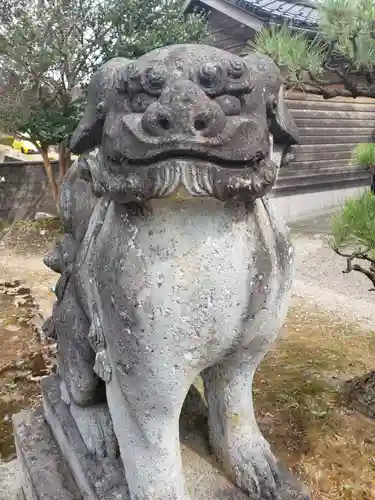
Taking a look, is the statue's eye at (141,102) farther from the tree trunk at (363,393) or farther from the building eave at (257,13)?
the building eave at (257,13)

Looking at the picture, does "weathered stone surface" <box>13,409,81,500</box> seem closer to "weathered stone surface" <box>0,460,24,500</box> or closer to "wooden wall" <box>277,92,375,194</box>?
"weathered stone surface" <box>0,460,24,500</box>

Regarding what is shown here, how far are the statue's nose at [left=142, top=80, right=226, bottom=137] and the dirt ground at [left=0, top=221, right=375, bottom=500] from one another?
1459 mm

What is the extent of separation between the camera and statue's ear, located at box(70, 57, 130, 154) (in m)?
0.79

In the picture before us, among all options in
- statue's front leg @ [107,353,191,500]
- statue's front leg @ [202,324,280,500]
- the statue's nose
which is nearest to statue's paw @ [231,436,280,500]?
statue's front leg @ [202,324,280,500]

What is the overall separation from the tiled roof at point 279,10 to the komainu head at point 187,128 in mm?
5556

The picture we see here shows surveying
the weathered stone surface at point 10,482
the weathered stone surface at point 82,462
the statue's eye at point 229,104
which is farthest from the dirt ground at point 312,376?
the statue's eye at point 229,104

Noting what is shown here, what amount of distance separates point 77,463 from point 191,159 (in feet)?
2.63

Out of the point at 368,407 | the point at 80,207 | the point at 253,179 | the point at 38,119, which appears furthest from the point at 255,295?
the point at 38,119

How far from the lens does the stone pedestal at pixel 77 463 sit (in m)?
1.05

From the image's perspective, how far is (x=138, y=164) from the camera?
27.9 inches

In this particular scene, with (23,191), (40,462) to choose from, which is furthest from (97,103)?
(23,191)

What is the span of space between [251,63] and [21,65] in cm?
481

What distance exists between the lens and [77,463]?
1149mm

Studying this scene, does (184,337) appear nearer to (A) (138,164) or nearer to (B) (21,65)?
(A) (138,164)
